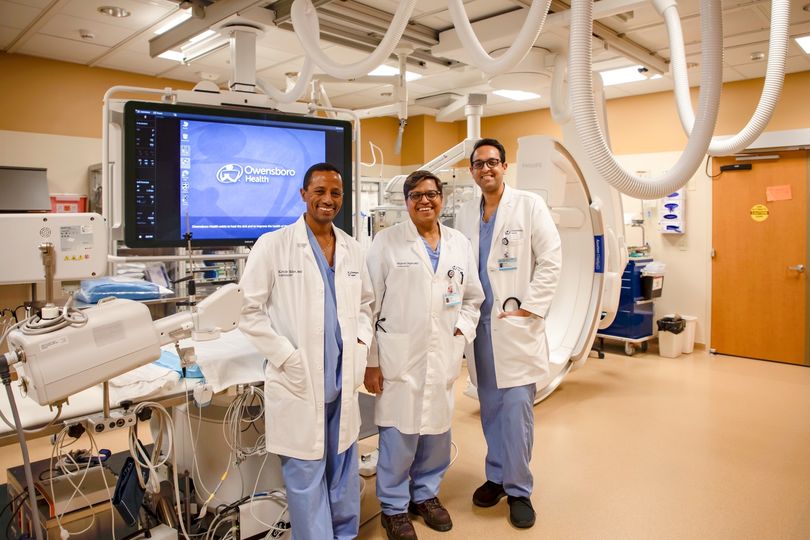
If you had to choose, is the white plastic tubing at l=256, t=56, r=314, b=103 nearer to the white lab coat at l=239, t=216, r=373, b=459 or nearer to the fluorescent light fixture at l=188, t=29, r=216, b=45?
the fluorescent light fixture at l=188, t=29, r=216, b=45

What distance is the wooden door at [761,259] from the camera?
18.5ft

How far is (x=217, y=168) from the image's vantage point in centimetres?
257

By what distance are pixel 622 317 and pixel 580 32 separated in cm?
507

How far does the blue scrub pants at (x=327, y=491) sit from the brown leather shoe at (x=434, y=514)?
413 millimetres

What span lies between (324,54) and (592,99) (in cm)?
167

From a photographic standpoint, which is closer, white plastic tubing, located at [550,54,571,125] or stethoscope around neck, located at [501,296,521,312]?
stethoscope around neck, located at [501,296,521,312]

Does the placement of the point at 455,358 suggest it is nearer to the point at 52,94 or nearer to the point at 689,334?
the point at 689,334

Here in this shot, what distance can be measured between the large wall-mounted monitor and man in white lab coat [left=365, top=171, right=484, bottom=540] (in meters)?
0.47

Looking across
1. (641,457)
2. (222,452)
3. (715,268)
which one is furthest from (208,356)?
(715,268)

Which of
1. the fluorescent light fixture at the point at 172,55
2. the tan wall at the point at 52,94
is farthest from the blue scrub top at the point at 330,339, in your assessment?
the tan wall at the point at 52,94

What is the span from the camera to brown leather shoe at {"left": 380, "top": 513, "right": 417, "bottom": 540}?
7.96 ft

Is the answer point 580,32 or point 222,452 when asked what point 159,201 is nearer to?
point 222,452

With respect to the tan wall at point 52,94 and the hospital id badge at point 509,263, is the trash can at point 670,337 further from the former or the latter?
the tan wall at point 52,94

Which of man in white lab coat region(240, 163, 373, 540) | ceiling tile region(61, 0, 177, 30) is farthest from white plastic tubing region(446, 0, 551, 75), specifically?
ceiling tile region(61, 0, 177, 30)
